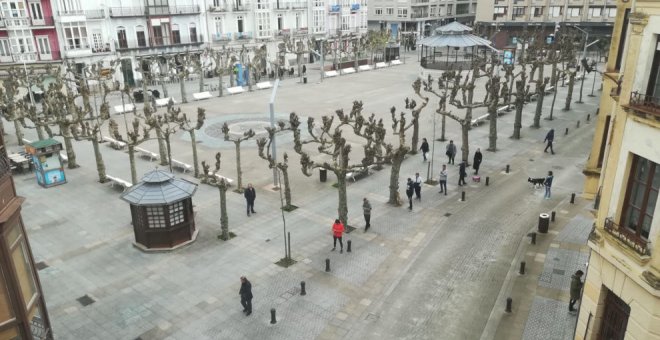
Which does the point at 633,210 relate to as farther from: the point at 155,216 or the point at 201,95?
the point at 201,95

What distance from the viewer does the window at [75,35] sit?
5434cm

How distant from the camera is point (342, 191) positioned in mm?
23406

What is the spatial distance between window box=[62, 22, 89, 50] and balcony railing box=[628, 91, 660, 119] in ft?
184

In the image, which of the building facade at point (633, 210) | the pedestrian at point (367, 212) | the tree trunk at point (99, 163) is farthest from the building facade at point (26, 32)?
the building facade at point (633, 210)

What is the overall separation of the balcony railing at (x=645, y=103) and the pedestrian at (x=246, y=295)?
A: 12272 millimetres

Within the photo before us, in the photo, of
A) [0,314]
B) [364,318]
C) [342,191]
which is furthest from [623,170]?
[0,314]

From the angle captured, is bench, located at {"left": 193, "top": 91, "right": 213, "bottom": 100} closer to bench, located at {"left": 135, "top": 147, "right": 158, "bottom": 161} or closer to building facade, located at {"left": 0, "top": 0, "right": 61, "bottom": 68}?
building facade, located at {"left": 0, "top": 0, "right": 61, "bottom": 68}

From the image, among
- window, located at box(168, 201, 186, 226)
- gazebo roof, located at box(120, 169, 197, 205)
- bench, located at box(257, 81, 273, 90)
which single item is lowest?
bench, located at box(257, 81, 273, 90)

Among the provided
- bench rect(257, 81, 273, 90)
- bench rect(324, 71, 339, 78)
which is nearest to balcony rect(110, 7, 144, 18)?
bench rect(257, 81, 273, 90)

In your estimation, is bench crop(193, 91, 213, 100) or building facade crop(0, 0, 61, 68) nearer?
building facade crop(0, 0, 61, 68)

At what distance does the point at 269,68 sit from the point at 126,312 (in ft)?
191

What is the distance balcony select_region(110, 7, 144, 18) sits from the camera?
57572mm

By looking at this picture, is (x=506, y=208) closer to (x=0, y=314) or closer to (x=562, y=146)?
(x=562, y=146)

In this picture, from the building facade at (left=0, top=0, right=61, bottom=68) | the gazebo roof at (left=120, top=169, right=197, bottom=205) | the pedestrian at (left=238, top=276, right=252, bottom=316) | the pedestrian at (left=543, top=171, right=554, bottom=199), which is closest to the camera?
the pedestrian at (left=238, top=276, right=252, bottom=316)
